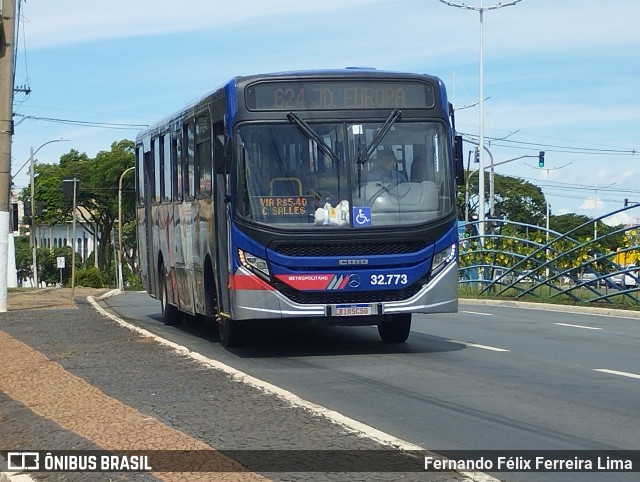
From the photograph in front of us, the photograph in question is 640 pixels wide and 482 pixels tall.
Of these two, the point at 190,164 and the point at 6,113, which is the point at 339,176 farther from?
the point at 6,113

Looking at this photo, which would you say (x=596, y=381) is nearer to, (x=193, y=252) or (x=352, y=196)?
(x=352, y=196)

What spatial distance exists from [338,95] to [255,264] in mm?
2295

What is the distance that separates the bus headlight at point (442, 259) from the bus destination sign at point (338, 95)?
69.3 inches

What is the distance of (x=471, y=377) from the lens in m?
12.6

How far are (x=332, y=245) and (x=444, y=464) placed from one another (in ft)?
22.7

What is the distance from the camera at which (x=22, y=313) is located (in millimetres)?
25016

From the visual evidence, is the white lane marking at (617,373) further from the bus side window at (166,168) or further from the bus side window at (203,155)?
the bus side window at (166,168)

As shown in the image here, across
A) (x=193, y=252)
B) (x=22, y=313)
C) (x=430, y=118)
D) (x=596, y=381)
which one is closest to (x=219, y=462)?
(x=596, y=381)

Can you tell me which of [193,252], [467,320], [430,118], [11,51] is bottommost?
[467,320]

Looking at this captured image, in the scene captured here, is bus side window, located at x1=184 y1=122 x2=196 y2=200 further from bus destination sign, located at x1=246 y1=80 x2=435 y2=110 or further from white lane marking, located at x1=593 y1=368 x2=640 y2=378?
white lane marking, located at x1=593 y1=368 x2=640 y2=378

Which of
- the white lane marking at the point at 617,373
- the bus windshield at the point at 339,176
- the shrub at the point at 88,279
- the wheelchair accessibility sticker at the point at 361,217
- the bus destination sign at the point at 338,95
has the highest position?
the bus destination sign at the point at 338,95

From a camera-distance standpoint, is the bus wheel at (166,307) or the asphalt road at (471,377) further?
the bus wheel at (166,307)

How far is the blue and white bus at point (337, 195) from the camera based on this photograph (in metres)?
14.1

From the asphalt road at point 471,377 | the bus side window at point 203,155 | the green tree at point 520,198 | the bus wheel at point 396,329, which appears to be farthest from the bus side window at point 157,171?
the green tree at point 520,198
